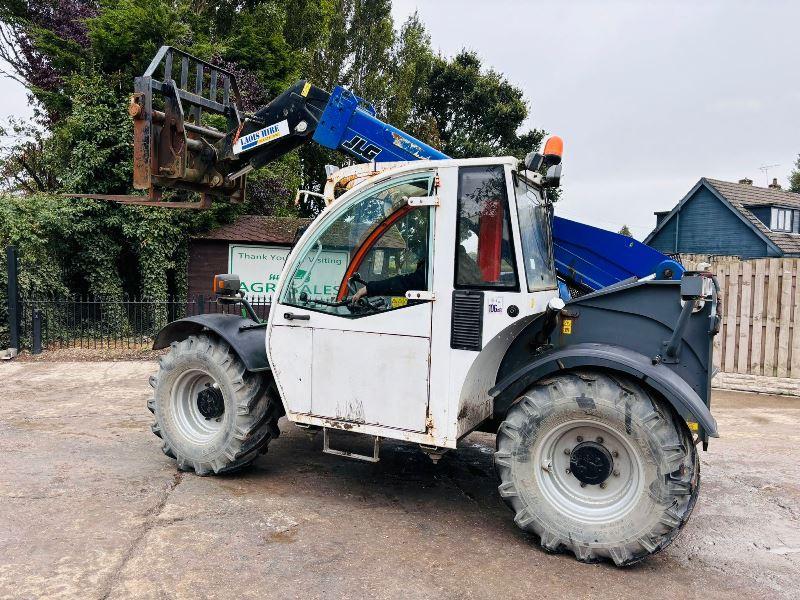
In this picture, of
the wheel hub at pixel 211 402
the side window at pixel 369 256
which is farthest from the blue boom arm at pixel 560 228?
the wheel hub at pixel 211 402

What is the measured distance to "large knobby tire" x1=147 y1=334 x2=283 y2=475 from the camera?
180 inches

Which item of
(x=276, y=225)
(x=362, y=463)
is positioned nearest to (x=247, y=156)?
(x=362, y=463)

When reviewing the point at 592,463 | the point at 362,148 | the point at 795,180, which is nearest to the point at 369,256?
the point at 362,148

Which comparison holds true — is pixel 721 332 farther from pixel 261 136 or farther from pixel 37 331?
pixel 37 331

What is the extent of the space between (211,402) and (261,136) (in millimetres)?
2232

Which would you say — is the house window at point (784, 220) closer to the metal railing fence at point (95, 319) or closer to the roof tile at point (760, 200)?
the roof tile at point (760, 200)

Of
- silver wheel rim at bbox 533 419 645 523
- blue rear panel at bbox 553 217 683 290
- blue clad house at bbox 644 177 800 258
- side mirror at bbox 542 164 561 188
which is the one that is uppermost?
blue clad house at bbox 644 177 800 258

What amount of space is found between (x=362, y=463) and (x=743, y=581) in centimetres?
297

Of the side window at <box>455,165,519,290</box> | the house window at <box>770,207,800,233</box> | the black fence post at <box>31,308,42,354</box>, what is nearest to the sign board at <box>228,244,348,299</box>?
the black fence post at <box>31,308,42,354</box>

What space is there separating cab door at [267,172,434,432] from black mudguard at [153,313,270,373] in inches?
10.6

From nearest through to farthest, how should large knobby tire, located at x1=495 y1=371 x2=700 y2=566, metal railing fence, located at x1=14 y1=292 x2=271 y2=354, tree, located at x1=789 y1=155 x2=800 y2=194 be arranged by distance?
large knobby tire, located at x1=495 y1=371 x2=700 y2=566 → metal railing fence, located at x1=14 y1=292 x2=271 y2=354 → tree, located at x1=789 y1=155 x2=800 y2=194

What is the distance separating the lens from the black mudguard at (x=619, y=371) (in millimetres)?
3398

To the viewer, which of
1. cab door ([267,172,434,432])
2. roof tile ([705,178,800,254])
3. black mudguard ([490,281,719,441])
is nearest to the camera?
black mudguard ([490,281,719,441])

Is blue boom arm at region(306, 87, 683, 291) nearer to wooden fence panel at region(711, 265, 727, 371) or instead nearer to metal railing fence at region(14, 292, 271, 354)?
wooden fence panel at region(711, 265, 727, 371)
